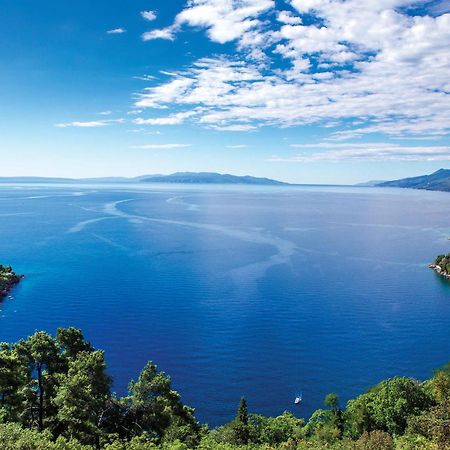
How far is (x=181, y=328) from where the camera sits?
53.9 meters

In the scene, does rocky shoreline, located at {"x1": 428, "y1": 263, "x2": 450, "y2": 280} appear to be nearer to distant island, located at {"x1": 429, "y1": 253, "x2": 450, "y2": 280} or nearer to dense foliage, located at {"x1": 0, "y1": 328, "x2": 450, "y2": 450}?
distant island, located at {"x1": 429, "y1": 253, "x2": 450, "y2": 280}

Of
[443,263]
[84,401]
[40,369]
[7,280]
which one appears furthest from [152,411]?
[443,263]

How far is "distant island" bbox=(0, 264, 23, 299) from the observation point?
68.5 metres

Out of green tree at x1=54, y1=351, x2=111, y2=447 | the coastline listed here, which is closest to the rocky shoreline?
green tree at x1=54, y1=351, x2=111, y2=447

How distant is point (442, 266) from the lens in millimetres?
83250

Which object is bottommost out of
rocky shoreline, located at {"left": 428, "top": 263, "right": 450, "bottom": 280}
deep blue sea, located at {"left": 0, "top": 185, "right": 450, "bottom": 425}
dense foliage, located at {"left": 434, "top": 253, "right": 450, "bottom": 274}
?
deep blue sea, located at {"left": 0, "top": 185, "right": 450, "bottom": 425}

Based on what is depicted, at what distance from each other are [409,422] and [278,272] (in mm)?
54450

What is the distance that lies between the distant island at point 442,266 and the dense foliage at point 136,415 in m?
53.9

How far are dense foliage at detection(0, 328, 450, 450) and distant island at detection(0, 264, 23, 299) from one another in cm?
4815

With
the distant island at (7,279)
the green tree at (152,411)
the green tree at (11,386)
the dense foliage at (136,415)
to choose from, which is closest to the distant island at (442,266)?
the dense foliage at (136,415)

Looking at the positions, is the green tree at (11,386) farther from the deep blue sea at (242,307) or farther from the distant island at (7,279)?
the distant island at (7,279)

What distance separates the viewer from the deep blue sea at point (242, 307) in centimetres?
4312

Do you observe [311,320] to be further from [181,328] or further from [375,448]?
[375,448]

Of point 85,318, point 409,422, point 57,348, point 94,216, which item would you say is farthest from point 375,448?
point 94,216
